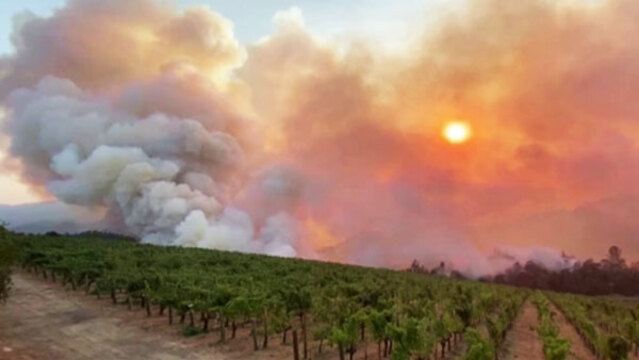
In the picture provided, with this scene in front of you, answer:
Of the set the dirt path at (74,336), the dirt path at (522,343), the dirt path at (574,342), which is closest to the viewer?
the dirt path at (74,336)

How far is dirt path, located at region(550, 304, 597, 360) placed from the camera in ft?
121

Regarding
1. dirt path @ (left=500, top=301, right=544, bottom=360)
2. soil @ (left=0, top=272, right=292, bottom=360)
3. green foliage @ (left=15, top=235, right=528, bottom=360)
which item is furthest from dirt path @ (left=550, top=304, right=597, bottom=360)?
soil @ (left=0, top=272, right=292, bottom=360)

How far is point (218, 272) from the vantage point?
6756 cm

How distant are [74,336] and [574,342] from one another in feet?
132

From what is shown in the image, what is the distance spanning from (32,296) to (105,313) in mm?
14460

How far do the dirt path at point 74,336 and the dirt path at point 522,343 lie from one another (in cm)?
1959

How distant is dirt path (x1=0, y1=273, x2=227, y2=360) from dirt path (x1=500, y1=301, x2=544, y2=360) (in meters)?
19.6

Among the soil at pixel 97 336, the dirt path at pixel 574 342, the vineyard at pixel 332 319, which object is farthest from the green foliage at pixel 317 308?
the dirt path at pixel 574 342

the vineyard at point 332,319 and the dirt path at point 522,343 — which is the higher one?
the vineyard at point 332,319

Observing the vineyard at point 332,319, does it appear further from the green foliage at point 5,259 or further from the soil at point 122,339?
the soil at point 122,339

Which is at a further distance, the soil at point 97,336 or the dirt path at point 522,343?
the dirt path at point 522,343

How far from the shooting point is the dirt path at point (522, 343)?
3444 centimetres

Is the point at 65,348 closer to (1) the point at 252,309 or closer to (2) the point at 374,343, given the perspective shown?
(1) the point at 252,309

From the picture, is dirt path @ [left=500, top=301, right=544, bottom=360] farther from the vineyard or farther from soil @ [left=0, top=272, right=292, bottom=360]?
soil @ [left=0, top=272, right=292, bottom=360]
